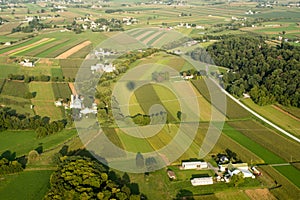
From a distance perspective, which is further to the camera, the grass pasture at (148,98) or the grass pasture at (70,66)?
→ the grass pasture at (70,66)

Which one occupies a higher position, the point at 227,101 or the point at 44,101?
the point at 44,101

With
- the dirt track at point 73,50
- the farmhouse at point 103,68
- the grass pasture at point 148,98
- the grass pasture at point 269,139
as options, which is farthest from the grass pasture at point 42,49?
the grass pasture at point 269,139

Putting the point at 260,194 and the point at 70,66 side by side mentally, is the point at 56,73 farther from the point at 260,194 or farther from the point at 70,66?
the point at 260,194

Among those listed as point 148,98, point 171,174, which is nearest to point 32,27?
point 148,98

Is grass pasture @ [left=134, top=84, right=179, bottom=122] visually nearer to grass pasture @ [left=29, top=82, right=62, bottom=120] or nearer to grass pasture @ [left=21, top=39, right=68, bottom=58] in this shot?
grass pasture @ [left=29, top=82, right=62, bottom=120]

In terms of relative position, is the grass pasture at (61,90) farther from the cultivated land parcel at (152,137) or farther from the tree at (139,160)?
the tree at (139,160)
